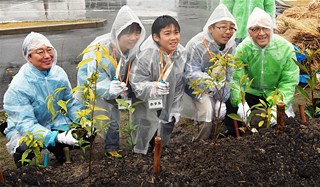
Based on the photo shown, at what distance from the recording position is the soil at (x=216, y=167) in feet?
7.22

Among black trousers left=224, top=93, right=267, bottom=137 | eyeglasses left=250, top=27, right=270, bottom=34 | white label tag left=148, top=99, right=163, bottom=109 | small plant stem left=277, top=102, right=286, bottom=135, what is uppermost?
eyeglasses left=250, top=27, right=270, bottom=34

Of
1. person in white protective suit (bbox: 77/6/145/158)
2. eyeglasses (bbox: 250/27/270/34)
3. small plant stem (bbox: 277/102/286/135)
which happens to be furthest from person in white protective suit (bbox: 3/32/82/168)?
eyeglasses (bbox: 250/27/270/34)

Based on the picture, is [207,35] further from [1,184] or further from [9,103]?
[1,184]

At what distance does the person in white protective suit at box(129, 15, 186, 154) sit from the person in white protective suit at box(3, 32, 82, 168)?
555 mm

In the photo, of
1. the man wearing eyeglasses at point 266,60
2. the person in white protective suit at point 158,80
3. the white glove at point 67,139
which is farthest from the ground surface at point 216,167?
the man wearing eyeglasses at point 266,60

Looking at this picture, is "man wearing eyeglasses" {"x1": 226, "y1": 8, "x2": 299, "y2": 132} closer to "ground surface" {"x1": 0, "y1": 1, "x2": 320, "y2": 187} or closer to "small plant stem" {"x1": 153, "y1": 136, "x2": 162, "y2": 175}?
"ground surface" {"x1": 0, "y1": 1, "x2": 320, "y2": 187}

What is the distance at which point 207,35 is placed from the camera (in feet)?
10.9

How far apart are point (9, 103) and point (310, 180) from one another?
1.94 metres

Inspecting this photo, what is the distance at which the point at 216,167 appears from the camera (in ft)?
7.57

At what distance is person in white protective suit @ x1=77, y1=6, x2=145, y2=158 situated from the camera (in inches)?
113

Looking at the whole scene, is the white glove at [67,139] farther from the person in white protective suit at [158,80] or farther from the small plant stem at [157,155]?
the small plant stem at [157,155]

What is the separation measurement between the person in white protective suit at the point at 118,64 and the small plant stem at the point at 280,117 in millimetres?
1018

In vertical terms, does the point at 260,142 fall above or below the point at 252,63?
below

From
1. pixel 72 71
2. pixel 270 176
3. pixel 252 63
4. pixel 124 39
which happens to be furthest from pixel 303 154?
pixel 72 71
